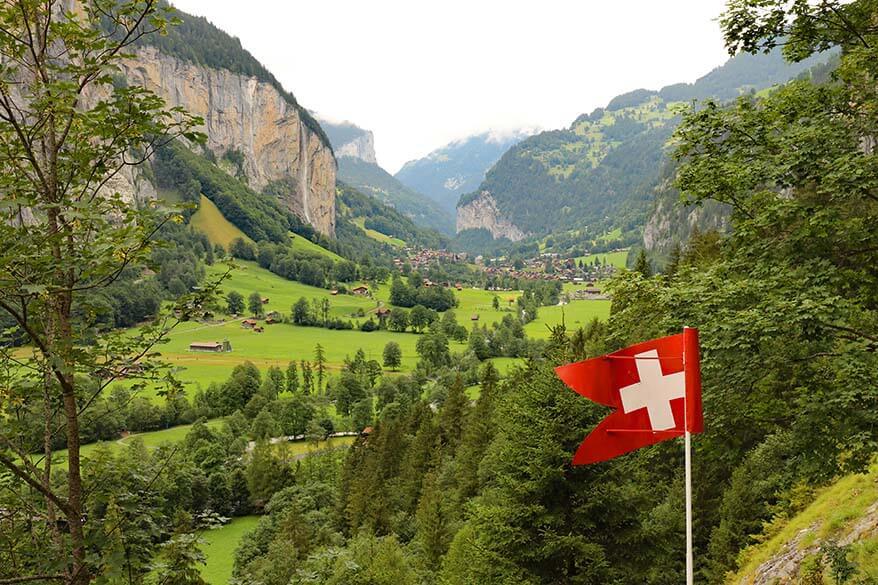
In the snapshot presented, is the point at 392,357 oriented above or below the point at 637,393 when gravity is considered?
below

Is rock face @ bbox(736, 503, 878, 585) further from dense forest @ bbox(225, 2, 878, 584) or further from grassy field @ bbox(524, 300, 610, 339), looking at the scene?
grassy field @ bbox(524, 300, 610, 339)

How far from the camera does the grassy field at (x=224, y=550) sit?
44.9 meters

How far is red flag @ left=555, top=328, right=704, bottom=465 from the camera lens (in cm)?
562

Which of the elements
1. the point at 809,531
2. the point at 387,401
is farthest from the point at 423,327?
the point at 809,531

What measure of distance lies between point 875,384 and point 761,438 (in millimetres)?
17671

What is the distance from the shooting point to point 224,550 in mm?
52875

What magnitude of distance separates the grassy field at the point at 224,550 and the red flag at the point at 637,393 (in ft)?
141

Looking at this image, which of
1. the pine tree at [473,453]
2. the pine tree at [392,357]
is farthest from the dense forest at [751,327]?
the pine tree at [392,357]

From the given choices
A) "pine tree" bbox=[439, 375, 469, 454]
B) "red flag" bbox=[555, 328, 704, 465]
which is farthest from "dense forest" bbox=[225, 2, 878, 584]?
"pine tree" bbox=[439, 375, 469, 454]

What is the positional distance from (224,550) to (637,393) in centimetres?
5836

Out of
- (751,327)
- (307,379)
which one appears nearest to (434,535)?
(751,327)

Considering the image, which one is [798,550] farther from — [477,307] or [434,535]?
[477,307]

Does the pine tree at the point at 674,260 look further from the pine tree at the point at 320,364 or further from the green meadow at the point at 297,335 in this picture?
the pine tree at the point at 320,364

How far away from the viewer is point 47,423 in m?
5.02
